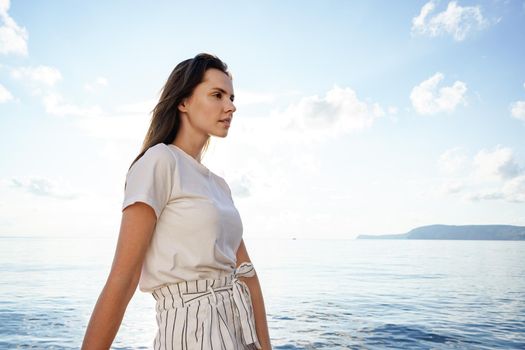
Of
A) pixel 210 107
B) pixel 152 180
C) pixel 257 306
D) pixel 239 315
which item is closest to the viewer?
pixel 152 180

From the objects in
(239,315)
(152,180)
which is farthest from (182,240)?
(239,315)

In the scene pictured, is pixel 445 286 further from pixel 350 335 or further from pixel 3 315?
pixel 3 315

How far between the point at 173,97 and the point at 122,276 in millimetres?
886

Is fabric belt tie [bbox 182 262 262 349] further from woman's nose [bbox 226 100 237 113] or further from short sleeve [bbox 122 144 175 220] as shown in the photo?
woman's nose [bbox 226 100 237 113]

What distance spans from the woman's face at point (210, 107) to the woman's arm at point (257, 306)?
0.60 metres

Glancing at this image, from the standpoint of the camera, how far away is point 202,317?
1.80 meters

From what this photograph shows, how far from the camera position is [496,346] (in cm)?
1115

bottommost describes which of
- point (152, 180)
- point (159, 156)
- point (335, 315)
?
point (335, 315)

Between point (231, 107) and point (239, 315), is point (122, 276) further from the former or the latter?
point (231, 107)

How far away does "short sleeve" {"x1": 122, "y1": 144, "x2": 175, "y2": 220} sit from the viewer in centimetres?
172

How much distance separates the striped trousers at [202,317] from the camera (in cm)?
177

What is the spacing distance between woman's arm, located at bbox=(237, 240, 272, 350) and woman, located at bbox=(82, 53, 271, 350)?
12 centimetres

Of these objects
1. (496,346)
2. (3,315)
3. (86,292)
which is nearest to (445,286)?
(496,346)

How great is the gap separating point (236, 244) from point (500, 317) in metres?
16.1
